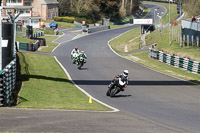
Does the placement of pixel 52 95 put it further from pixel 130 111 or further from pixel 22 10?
pixel 22 10

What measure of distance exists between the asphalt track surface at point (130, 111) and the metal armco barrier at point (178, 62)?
12.8 ft

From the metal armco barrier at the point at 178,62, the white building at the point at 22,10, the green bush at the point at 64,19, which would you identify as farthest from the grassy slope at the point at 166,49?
the green bush at the point at 64,19

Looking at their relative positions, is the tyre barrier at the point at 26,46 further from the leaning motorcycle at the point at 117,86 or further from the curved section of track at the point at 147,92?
the leaning motorcycle at the point at 117,86

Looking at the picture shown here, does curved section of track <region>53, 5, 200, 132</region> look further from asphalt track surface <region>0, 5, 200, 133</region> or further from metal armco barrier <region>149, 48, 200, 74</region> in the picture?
metal armco barrier <region>149, 48, 200, 74</region>

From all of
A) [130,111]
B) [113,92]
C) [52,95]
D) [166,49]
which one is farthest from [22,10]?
[130,111]

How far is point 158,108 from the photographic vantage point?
768 inches

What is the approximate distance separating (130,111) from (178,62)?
23207mm

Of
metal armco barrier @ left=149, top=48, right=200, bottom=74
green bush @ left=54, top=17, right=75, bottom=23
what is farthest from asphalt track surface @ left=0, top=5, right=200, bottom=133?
green bush @ left=54, top=17, right=75, bottom=23

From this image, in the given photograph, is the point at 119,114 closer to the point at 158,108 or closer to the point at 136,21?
the point at 158,108

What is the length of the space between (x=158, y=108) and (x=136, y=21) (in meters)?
51.4

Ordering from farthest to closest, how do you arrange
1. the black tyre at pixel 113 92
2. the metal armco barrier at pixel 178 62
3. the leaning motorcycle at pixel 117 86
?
the metal armco barrier at pixel 178 62 < the black tyre at pixel 113 92 < the leaning motorcycle at pixel 117 86

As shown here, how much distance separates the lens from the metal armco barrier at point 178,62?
36.7m

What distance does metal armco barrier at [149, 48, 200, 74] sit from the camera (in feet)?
121

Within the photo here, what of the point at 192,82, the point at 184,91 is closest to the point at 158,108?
the point at 184,91
